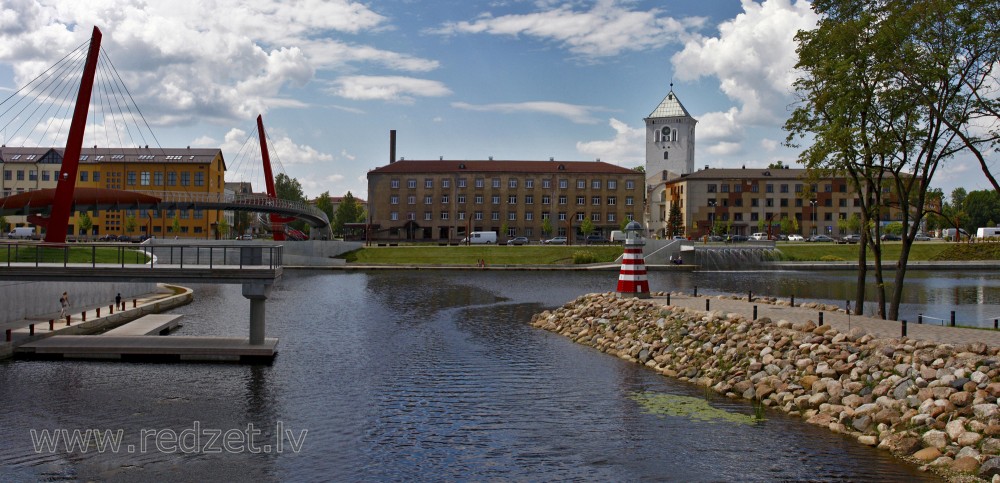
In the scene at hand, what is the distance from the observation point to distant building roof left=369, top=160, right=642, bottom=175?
135750 mm

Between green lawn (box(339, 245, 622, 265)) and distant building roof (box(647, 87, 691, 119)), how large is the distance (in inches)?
3045

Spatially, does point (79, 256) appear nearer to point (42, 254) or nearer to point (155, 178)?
point (42, 254)

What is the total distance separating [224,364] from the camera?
28594 mm

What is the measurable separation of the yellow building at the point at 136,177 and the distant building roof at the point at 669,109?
97.5 metres

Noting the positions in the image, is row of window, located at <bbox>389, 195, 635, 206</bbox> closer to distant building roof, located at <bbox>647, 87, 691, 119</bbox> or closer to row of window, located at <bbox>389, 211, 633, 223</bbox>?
row of window, located at <bbox>389, 211, 633, 223</bbox>

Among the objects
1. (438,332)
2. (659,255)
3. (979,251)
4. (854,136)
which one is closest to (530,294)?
(438,332)

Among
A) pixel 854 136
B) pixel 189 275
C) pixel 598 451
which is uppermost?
pixel 854 136

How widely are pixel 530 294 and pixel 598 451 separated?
135 feet

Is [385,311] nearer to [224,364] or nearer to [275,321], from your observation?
[275,321]

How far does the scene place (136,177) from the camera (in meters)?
127

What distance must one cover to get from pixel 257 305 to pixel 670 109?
154560mm

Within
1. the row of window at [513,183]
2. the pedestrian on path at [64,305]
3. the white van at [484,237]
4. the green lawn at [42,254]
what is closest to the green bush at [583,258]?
the white van at [484,237]

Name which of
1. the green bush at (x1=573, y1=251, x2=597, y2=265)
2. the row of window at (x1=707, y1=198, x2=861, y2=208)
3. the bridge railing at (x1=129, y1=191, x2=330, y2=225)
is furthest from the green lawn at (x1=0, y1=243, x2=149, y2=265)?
the row of window at (x1=707, y1=198, x2=861, y2=208)

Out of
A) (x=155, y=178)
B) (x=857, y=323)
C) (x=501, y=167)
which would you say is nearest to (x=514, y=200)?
(x=501, y=167)
